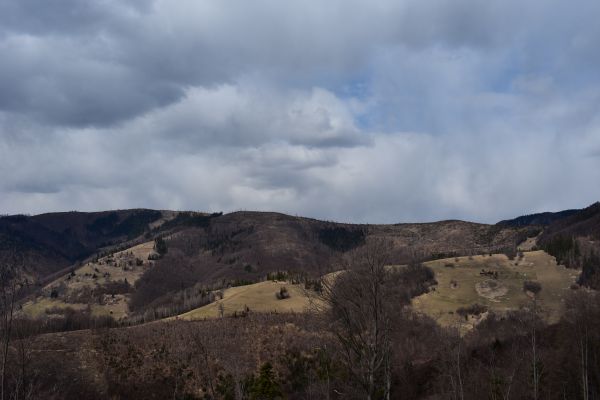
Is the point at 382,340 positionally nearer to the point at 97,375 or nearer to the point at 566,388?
the point at 566,388

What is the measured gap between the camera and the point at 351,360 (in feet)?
82.5

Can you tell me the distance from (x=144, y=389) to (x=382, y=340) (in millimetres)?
112691

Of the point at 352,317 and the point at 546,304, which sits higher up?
the point at 352,317

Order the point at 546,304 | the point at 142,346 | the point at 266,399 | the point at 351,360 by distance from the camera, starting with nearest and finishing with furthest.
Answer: the point at 351,360
the point at 266,399
the point at 142,346
the point at 546,304

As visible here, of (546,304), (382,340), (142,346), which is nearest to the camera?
(382,340)

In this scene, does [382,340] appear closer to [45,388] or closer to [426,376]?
[426,376]

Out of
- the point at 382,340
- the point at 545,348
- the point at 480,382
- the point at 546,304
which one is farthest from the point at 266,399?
the point at 546,304

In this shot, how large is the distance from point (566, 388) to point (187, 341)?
99.1 m

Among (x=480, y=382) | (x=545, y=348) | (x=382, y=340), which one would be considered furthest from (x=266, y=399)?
(x=382, y=340)

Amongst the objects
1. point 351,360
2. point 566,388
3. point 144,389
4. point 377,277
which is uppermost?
point 377,277

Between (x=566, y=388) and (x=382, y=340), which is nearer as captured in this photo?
(x=382, y=340)

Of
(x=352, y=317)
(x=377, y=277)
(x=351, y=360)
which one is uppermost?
(x=377, y=277)

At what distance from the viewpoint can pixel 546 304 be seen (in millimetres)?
198000

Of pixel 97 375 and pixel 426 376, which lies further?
pixel 97 375
